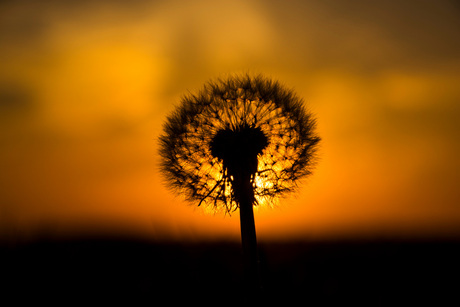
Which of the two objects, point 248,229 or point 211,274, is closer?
point 211,274

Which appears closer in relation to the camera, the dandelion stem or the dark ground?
the dark ground

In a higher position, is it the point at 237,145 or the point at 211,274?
the point at 237,145

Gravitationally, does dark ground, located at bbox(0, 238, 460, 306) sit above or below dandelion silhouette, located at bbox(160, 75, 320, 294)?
below

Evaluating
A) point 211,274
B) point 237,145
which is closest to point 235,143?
point 237,145

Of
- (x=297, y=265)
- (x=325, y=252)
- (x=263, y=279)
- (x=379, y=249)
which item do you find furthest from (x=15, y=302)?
(x=379, y=249)

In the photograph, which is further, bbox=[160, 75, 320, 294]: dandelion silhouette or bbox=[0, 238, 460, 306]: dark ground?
bbox=[160, 75, 320, 294]: dandelion silhouette

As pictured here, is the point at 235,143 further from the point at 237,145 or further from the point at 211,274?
the point at 211,274

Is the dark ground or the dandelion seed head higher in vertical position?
the dandelion seed head
